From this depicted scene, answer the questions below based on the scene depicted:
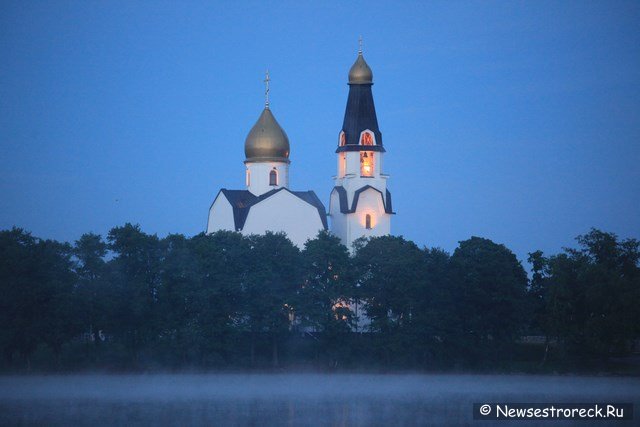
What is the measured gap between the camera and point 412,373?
55.5m

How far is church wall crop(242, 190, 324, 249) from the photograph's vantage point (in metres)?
66.2

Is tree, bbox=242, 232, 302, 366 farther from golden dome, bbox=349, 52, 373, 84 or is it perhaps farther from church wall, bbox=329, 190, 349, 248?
golden dome, bbox=349, 52, 373, 84

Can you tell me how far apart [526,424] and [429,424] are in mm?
2726

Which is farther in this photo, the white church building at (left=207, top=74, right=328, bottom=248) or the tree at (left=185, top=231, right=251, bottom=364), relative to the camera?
the white church building at (left=207, top=74, right=328, bottom=248)

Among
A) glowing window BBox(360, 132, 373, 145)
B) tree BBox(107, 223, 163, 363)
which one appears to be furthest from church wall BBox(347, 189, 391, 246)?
tree BBox(107, 223, 163, 363)

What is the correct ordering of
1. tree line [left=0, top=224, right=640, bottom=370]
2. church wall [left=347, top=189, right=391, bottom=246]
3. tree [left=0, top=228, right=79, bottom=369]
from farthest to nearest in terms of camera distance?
church wall [left=347, top=189, right=391, bottom=246]
tree line [left=0, top=224, right=640, bottom=370]
tree [left=0, top=228, right=79, bottom=369]

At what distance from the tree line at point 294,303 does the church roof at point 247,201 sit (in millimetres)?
5935

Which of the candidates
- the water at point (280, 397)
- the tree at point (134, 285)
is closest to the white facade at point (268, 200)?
the tree at point (134, 285)

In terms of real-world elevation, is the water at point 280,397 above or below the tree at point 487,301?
below

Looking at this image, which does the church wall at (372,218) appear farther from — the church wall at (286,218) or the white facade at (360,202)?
the church wall at (286,218)

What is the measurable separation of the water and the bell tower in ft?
48.0

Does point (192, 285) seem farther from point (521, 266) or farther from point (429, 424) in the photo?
point (429, 424)

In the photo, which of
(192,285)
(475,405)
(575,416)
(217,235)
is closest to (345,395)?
(475,405)

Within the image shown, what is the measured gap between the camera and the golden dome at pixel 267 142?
67.9 meters
